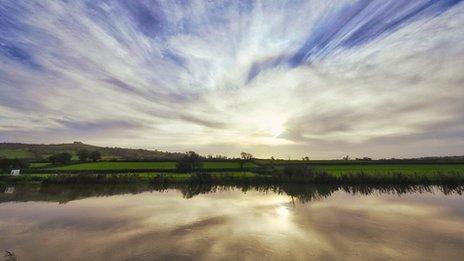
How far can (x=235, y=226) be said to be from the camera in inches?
973

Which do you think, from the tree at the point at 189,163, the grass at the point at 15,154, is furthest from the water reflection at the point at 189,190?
the grass at the point at 15,154

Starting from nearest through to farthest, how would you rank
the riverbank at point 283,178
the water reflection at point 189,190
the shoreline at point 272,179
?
the water reflection at point 189,190, the shoreline at point 272,179, the riverbank at point 283,178

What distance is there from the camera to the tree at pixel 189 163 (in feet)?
230

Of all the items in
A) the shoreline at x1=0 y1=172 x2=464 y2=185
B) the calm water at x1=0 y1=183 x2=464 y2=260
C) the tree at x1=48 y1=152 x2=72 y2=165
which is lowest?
the calm water at x1=0 y1=183 x2=464 y2=260

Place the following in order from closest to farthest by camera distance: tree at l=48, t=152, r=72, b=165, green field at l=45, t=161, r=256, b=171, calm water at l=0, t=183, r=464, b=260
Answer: calm water at l=0, t=183, r=464, b=260
green field at l=45, t=161, r=256, b=171
tree at l=48, t=152, r=72, b=165

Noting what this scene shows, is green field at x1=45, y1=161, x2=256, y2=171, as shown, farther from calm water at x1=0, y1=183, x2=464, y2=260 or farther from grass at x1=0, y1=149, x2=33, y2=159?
grass at x1=0, y1=149, x2=33, y2=159

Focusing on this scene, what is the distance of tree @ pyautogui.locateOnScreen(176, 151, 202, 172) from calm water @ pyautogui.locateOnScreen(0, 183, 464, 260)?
26.3m

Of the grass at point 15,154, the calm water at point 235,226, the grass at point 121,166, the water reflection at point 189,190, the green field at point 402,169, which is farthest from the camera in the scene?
the grass at point 15,154

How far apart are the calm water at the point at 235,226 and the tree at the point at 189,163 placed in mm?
26259

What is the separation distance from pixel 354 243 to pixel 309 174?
3531cm

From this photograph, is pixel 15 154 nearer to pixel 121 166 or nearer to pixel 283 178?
pixel 121 166

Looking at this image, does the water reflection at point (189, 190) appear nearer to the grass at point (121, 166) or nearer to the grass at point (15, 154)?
the grass at point (121, 166)

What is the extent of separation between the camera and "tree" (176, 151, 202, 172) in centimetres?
7012

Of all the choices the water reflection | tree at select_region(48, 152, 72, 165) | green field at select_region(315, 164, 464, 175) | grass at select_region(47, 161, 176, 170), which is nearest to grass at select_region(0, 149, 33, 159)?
tree at select_region(48, 152, 72, 165)
